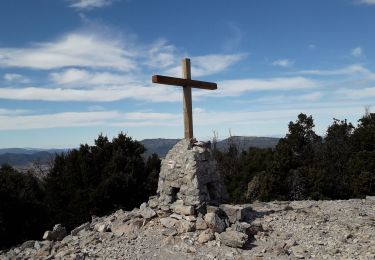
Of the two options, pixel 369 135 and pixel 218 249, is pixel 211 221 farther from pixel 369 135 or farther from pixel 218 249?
pixel 369 135

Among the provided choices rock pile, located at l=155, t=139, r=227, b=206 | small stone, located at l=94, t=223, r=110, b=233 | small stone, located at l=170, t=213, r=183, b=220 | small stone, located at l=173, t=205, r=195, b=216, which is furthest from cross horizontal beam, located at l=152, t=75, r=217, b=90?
small stone, located at l=94, t=223, r=110, b=233

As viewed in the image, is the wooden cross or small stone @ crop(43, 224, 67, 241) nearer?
the wooden cross

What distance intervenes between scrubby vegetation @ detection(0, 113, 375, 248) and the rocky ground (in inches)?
316

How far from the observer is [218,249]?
10.6 meters

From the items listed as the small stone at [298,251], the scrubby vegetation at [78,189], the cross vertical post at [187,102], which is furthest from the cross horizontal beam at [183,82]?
the scrubby vegetation at [78,189]

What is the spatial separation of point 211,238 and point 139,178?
1356cm

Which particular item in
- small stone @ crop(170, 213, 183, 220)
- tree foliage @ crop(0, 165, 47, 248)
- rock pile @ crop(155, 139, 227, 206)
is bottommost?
tree foliage @ crop(0, 165, 47, 248)

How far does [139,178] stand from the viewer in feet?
79.0

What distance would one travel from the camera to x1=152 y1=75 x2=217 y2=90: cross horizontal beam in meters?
10.9

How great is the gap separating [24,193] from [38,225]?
181 cm

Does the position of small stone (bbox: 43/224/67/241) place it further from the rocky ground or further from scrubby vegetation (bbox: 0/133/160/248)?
scrubby vegetation (bbox: 0/133/160/248)

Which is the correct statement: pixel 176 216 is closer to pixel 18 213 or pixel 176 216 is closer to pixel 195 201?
pixel 195 201

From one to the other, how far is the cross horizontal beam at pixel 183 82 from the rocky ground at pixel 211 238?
12.5 feet

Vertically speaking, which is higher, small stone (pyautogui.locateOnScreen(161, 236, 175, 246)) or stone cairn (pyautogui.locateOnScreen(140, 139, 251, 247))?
stone cairn (pyautogui.locateOnScreen(140, 139, 251, 247))
